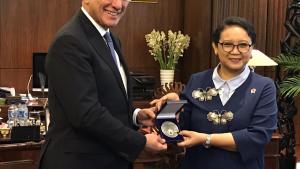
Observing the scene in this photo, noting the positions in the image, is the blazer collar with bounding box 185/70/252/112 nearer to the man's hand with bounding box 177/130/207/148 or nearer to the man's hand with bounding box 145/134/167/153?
the man's hand with bounding box 177/130/207/148

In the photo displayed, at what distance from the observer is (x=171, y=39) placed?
5406 mm

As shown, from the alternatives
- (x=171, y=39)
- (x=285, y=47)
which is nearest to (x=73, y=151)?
(x=285, y=47)

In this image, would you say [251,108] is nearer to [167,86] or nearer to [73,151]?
[73,151]

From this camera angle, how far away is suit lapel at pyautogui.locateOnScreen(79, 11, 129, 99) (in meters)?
1.60

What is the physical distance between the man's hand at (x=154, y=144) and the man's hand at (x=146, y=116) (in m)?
0.18

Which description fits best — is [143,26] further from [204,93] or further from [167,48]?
[204,93]

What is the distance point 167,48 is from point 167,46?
26mm

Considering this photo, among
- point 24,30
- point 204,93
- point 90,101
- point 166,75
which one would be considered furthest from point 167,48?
point 90,101

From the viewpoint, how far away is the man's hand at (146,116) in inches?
74.1

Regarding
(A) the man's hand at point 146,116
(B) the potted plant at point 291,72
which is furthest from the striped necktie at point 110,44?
(B) the potted plant at point 291,72

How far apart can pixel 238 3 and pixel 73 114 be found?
3970 millimetres

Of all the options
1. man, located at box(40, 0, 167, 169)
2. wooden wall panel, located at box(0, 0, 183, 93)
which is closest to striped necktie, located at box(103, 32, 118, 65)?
man, located at box(40, 0, 167, 169)

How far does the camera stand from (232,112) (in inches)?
72.6

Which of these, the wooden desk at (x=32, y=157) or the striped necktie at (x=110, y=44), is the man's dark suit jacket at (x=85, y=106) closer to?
the striped necktie at (x=110, y=44)
